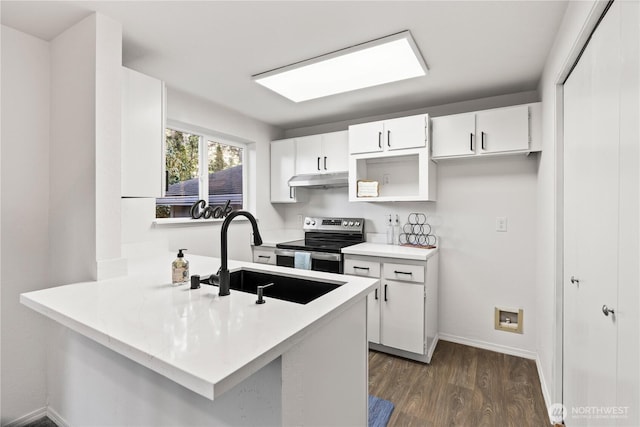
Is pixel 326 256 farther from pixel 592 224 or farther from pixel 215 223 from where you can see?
pixel 592 224

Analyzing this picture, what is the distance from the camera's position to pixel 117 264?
171cm

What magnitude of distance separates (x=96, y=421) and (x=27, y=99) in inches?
73.8

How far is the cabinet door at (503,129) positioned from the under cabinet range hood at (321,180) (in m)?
1.32

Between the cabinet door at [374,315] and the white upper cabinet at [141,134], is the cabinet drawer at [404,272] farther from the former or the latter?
the white upper cabinet at [141,134]

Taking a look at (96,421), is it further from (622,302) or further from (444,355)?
(444,355)

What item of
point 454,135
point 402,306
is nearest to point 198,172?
point 402,306

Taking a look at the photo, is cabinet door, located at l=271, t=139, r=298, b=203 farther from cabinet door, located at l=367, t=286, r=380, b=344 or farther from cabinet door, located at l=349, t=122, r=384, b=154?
cabinet door, located at l=367, t=286, r=380, b=344

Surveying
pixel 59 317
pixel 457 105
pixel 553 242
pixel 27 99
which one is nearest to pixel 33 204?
pixel 27 99

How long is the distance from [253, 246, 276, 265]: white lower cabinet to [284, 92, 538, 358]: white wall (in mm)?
1566

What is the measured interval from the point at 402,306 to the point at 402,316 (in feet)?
0.28

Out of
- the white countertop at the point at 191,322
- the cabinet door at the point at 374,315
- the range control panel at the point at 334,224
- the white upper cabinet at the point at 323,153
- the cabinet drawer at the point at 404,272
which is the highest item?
the white upper cabinet at the point at 323,153

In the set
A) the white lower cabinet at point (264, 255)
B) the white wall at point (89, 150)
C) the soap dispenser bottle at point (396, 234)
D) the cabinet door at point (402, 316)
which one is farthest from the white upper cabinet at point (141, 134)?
the soap dispenser bottle at point (396, 234)

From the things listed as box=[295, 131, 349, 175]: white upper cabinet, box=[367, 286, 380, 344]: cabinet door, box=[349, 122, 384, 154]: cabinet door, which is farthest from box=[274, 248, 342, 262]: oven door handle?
box=[349, 122, 384, 154]: cabinet door

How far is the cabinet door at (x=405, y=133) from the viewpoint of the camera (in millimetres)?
2777
